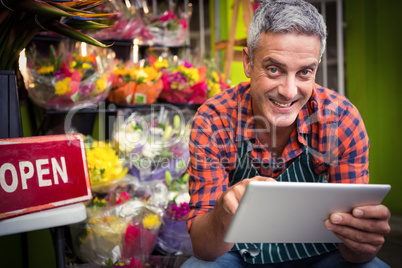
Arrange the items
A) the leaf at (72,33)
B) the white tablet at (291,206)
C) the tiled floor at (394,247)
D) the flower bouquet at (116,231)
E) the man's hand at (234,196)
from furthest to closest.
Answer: the tiled floor at (394,247) < the flower bouquet at (116,231) < the leaf at (72,33) < the man's hand at (234,196) < the white tablet at (291,206)

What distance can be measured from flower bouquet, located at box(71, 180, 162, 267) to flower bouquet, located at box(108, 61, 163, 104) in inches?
28.2

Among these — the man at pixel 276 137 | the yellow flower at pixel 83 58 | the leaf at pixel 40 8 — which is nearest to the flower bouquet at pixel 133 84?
the yellow flower at pixel 83 58

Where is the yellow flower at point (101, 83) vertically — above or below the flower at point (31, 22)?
below

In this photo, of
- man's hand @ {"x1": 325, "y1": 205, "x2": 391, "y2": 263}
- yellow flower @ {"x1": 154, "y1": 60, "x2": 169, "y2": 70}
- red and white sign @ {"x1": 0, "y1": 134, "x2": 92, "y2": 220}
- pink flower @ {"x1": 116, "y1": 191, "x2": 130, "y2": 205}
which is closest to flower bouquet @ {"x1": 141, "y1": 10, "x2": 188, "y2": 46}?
yellow flower @ {"x1": 154, "y1": 60, "x2": 169, "y2": 70}

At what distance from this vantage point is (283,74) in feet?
3.73

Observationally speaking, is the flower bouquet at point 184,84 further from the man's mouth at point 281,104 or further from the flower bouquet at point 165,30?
the man's mouth at point 281,104

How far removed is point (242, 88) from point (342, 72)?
7.18 feet

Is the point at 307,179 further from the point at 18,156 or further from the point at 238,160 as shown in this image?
the point at 18,156

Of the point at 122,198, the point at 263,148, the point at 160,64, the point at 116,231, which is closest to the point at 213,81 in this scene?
the point at 160,64

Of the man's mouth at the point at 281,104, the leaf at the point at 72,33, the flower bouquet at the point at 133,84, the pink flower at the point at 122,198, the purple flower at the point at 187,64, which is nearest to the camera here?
the leaf at the point at 72,33

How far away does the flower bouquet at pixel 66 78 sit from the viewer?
6.35 feet

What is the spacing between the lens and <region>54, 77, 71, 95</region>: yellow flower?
1.94 meters

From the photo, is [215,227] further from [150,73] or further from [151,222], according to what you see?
[150,73]

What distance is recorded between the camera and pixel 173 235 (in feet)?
6.33
